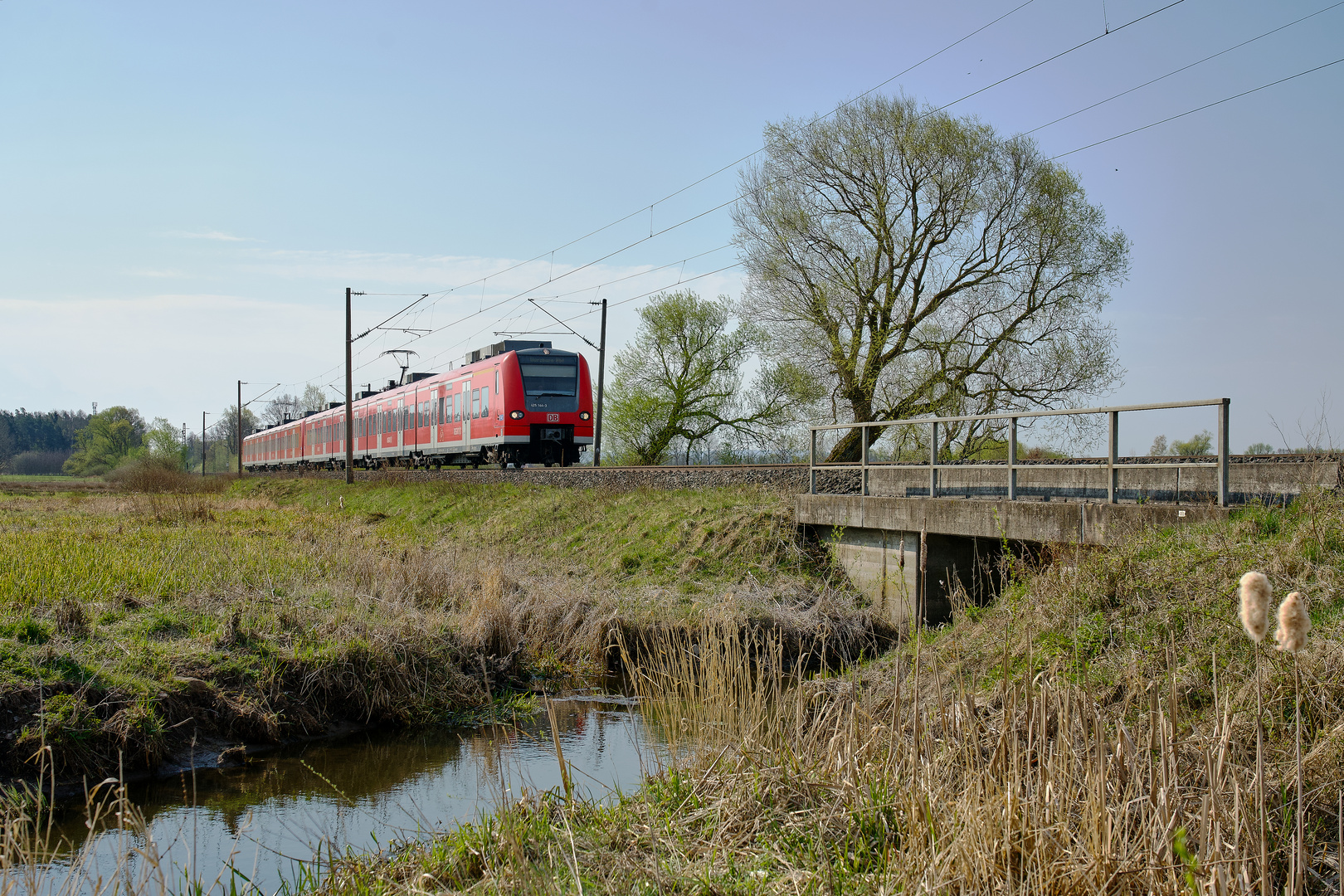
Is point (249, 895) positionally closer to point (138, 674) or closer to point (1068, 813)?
point (1068, 813)

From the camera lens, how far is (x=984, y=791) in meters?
3.78

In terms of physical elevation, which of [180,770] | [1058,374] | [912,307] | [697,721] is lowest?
[180,770]

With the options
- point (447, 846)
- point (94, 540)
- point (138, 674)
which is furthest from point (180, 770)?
point (94, 540)

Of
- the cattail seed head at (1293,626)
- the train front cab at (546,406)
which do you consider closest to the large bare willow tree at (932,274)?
the train front cab at (546,406)

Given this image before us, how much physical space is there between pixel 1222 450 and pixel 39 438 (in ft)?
456

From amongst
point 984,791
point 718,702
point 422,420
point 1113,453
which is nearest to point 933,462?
point 1113,453

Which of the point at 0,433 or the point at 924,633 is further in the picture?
the point at 0,433

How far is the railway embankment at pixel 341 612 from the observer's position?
24.4ft

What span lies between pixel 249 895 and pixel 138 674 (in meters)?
4.39

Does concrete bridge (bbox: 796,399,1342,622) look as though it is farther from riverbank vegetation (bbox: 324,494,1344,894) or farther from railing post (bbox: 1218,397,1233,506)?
riverbank vegetation (bbox: 324,494,1344,894)

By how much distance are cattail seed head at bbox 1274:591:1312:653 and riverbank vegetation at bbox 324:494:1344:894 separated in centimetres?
67

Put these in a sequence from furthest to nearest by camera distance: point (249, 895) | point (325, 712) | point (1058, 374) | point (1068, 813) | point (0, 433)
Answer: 1. point (0, 433)
2. point (1058, 374)
3. point (325, 712)
4. point (249, 895)
5. point (1068, 813)

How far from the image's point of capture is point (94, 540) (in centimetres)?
1400

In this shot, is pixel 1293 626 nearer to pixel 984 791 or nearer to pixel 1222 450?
pixel 984 791
